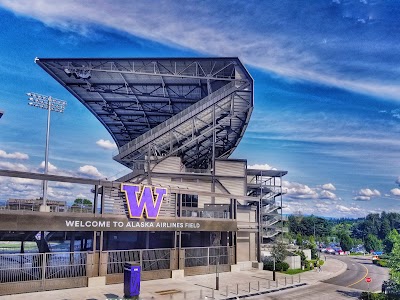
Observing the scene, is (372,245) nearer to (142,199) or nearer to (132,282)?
(142,199)

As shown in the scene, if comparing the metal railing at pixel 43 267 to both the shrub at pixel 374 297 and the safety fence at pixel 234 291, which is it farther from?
the shrub at pixel 374 297

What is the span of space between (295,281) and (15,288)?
31413 mm

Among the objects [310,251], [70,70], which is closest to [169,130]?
[70,70]

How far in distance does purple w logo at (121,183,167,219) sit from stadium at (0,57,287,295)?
12 centimetres

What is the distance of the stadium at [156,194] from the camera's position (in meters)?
34.9

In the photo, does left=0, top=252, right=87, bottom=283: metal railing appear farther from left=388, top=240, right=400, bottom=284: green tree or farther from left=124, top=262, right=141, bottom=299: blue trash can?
left=388, top=240, right=400, bottom=284: green tree

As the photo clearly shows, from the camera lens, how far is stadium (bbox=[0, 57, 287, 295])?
114 ft

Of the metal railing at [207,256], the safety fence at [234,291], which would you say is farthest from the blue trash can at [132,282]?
the metal railing at [207,256]

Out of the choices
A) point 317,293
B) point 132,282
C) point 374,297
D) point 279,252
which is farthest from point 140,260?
point 374,297

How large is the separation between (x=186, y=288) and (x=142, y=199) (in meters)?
10.6

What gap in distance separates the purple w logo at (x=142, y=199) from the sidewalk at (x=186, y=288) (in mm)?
7538

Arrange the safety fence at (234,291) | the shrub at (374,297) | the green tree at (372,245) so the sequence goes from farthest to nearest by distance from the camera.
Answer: the green tree at (372,245) < the shrub at (374,297) < the safety fence at (234,291)

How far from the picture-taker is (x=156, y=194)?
134 ft

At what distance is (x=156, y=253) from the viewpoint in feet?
141
